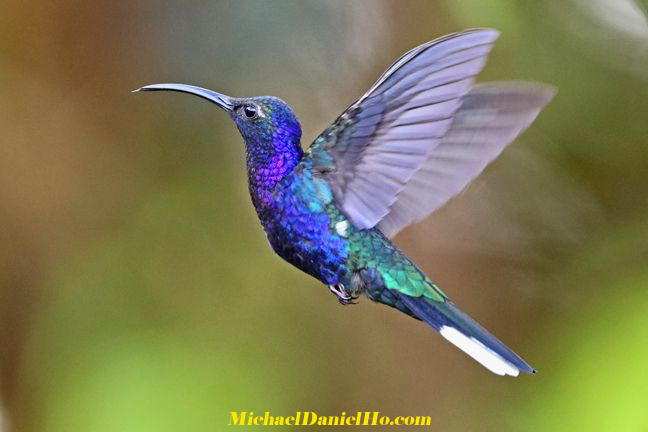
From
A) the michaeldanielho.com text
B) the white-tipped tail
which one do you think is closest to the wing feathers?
the white-tipped tail

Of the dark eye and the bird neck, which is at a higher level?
the dark eye

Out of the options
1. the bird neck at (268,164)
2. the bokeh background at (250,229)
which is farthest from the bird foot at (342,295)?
the bokeh background at (250,229)

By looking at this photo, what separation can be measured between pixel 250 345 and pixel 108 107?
588mm

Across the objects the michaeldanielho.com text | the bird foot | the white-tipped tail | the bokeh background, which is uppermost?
the bokeh background

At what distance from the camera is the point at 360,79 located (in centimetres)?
152

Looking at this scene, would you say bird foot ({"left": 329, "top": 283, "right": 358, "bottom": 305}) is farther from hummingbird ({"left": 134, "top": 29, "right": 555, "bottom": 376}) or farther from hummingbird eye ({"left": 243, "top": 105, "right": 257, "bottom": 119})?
hummingbird eye ({"left": 243, "top": 105, "right": 257, "bottom": 119})

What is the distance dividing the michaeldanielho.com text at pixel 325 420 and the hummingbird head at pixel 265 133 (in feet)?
2.94

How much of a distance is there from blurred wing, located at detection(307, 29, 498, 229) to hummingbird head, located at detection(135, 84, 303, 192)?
0.10 feet

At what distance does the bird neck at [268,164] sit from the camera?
631mm

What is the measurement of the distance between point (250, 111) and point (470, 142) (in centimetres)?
19

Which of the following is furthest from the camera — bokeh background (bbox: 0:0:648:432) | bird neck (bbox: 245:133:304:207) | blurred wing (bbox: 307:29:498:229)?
bokeh background (bbox: 0:0:648:432)

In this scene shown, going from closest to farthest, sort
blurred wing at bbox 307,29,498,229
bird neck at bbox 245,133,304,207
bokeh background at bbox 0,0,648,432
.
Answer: blurred wing at bbox 307,29,498,229, bird neck at bbox 245,133,304,207, bokeh background at bbox 0,0,648,432

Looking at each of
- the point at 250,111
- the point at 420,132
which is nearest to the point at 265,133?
the point at 250,111

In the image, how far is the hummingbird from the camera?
1.82 feet
